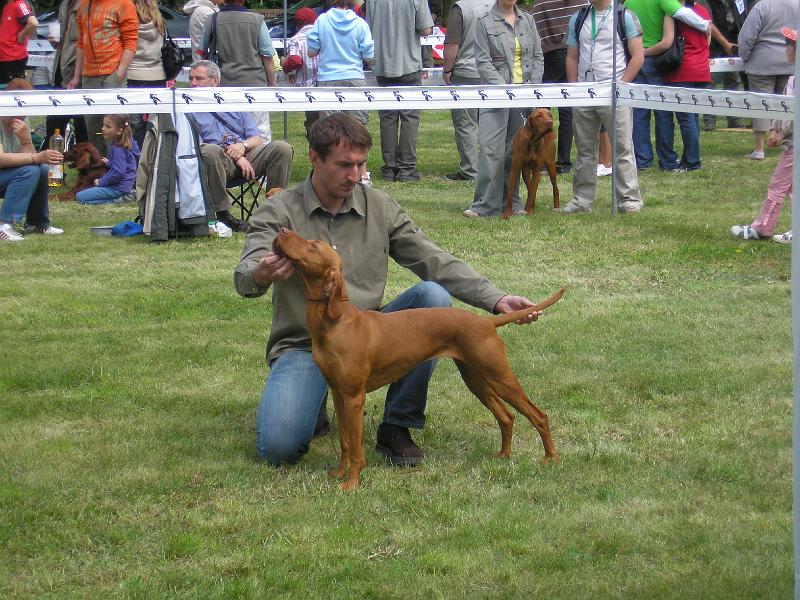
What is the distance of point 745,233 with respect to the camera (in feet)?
29.9

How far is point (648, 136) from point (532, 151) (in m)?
4.10

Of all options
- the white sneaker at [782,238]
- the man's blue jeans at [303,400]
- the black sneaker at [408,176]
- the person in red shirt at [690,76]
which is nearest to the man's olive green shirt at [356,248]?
the man's blue jeans at [303,400]

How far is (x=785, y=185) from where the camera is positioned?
8.77 meters

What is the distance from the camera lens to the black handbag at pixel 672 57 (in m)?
12.9

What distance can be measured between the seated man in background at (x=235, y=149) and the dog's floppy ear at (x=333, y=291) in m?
5.72

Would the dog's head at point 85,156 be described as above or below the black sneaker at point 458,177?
above

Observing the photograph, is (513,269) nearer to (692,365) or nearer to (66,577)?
(692,365)

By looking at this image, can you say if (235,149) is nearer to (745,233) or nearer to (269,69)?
(269,69)

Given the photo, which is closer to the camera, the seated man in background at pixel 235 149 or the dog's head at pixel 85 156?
the seated man in background at pixel 235 149

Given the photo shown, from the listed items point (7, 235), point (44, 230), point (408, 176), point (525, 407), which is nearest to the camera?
point (525, 407)

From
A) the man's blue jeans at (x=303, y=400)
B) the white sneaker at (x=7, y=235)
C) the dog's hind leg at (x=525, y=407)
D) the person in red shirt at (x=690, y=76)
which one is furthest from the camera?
the person in red shirt at (x=690, y=76)

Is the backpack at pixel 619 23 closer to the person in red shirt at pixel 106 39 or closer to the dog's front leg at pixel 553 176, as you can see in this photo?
the dog's front leg at pixel 553 176

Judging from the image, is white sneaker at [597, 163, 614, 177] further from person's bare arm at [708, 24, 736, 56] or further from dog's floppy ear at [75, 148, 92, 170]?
dog's floppy ear at [75, 148, 92, 170]

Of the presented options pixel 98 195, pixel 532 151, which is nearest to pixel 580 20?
pixel 532 151
